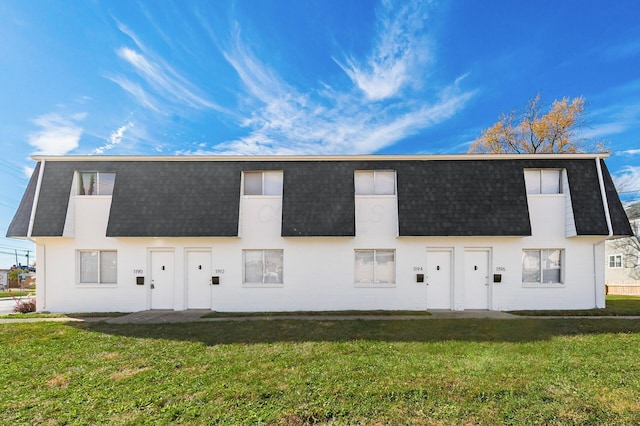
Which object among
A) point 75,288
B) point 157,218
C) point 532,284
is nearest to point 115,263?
point 75,288

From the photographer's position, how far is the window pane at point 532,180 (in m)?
12.0

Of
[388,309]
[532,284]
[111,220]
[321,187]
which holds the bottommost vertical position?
[388,309]

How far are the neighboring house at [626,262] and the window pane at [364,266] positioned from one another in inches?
862

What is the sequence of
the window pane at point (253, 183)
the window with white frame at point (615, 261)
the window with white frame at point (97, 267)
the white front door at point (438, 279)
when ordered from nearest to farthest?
1. the white front door at point (438, 279)
2. the window with white frame at point (97, 267)
3. the window pane at point (253, 183)
4. the window with white frame at point (615, 261)

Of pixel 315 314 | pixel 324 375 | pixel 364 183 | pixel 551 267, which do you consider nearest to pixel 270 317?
Answer: pixel 315 314

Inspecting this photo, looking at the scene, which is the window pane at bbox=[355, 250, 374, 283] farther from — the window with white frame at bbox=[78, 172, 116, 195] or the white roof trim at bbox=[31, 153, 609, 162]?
the window with white frame at bbox=[78, 172, 116, 195]

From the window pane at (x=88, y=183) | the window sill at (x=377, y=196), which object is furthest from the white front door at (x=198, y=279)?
the window sill at (x=377, y=196)

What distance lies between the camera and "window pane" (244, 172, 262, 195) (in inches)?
478

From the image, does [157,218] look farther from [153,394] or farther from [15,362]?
[153,394]

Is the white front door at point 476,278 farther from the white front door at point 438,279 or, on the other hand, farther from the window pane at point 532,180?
the window pane at point 532,180

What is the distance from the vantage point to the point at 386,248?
38.3ft

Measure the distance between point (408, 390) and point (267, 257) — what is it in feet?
25.3

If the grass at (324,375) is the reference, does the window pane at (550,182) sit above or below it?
above

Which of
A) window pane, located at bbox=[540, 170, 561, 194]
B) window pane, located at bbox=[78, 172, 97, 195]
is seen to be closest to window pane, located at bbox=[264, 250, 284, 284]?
window pane, located at bbox=[78, 172, 97, 195]
